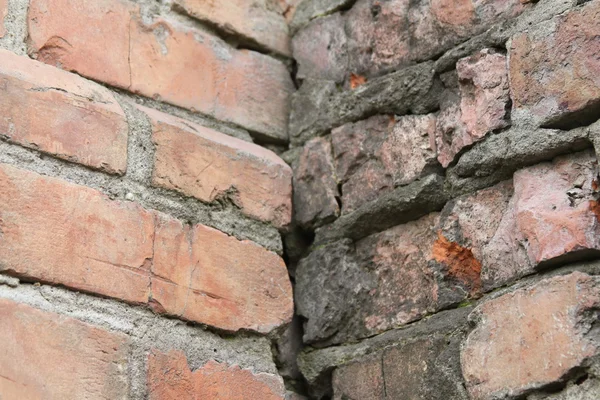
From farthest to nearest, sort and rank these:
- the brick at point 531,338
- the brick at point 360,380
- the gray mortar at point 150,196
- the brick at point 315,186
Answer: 1. the brick at point 315,186
2. the brick at point 360,380
3. the gray mortar at point 150,196
4. the brick at point 531,338

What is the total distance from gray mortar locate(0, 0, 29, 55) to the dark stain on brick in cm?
67

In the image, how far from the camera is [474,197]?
1317 mm

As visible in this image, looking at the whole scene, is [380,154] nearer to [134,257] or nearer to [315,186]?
[315,186]

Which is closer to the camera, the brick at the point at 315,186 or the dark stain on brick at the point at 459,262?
the dark stain on brick at the point at 459,262

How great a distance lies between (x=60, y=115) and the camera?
4.25 feet

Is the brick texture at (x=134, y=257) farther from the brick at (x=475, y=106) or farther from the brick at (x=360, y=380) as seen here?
the brick at (x=475, y=106)

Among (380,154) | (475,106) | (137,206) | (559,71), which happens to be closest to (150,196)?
(137,206)

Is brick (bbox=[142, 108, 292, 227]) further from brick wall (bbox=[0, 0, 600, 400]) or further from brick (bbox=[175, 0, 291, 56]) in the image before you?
brick (bbox=[175, 0, 291, 56])

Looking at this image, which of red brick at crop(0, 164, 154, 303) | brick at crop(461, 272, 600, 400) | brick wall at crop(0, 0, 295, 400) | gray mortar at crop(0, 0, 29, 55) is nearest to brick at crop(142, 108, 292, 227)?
brick wall at crop(0, 0, 295, 400)

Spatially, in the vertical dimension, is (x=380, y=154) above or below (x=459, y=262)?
above

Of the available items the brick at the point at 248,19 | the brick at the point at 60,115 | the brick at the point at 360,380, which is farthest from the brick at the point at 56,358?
the brick at the point at 248,19

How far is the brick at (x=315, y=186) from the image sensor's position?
4.98 feet

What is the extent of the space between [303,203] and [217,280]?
0.79ft

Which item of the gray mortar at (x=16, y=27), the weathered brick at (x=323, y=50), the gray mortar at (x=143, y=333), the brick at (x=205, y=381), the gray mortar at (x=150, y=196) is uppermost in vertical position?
the weathered brick at (x=323, y=50)
